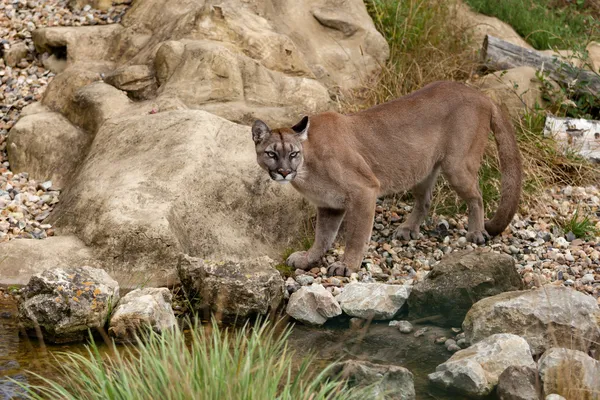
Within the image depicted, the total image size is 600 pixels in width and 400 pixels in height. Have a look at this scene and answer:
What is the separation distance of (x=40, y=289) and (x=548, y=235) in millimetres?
4902

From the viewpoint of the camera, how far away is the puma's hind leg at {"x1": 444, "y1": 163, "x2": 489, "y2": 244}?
320 inches

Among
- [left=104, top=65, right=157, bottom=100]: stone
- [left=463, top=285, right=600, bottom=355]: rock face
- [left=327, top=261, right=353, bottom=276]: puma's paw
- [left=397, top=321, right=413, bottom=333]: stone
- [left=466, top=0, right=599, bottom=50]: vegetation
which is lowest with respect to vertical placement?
[left=466, top=0, right=599, bottom=50]: vegetation

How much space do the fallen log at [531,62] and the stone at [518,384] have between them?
21.4 feet

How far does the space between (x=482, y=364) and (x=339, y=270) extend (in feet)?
7.88

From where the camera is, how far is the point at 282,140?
7234 millimetres

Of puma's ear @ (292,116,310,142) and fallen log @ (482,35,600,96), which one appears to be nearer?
puma's ear @ (292,116,310,142)

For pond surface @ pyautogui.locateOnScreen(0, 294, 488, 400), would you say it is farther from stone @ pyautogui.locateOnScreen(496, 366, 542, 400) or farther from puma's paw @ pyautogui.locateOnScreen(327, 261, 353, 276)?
puma's paw @ pyautogui.locateOnScreen(327, 261, 353, 276)

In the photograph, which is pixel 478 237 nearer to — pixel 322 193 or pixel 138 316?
pixel 322 193

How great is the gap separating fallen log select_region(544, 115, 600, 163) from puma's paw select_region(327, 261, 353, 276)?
3.73 metres

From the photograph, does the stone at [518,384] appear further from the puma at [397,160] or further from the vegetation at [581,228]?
the vegetation at [581,228]

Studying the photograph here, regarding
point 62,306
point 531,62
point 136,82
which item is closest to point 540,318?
point 62,306

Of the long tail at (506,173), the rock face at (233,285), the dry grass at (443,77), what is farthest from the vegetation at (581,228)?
the rock face at (233,285)

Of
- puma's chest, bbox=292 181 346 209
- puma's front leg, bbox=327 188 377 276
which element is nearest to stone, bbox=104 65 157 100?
puma's chest, bbox=292 181 346 209

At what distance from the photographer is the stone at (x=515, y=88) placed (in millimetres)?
10154
